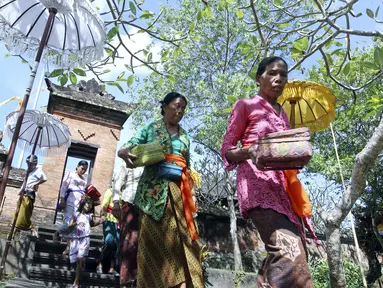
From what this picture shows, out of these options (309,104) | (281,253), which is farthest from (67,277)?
(281,253)

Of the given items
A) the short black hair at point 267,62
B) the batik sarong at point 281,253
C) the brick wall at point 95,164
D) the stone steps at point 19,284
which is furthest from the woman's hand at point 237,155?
the brick wall at point 95,164

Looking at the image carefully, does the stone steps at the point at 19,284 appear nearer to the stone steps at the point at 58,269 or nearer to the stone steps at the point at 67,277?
the stone steps at the point at 58,269

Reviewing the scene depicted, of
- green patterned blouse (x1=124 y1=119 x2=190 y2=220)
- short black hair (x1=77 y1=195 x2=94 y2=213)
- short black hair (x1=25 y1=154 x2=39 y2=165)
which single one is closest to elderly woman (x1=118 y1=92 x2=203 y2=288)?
green patterned blouse (x1=124 y1=119 x2=190 y2=220)

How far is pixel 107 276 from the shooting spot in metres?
5.59

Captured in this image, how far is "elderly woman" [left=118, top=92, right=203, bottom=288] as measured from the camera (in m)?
2.65

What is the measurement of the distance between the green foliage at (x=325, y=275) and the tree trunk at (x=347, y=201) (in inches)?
171

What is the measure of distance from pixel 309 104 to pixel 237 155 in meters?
1.49

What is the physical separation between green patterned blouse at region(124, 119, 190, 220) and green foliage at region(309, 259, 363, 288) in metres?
6.60

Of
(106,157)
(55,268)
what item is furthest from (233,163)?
(106,157)

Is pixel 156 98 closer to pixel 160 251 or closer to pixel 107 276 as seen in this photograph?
pixel 107 276

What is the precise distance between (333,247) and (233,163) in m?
2.78

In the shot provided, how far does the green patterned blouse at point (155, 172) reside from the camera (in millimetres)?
2756

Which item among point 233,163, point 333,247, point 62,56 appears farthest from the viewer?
point 333,247

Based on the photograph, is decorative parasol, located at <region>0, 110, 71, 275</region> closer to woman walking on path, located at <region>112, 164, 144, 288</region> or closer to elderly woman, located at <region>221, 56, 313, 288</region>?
woman walking on path, located at <region>112, 164, 144, 288</region>
